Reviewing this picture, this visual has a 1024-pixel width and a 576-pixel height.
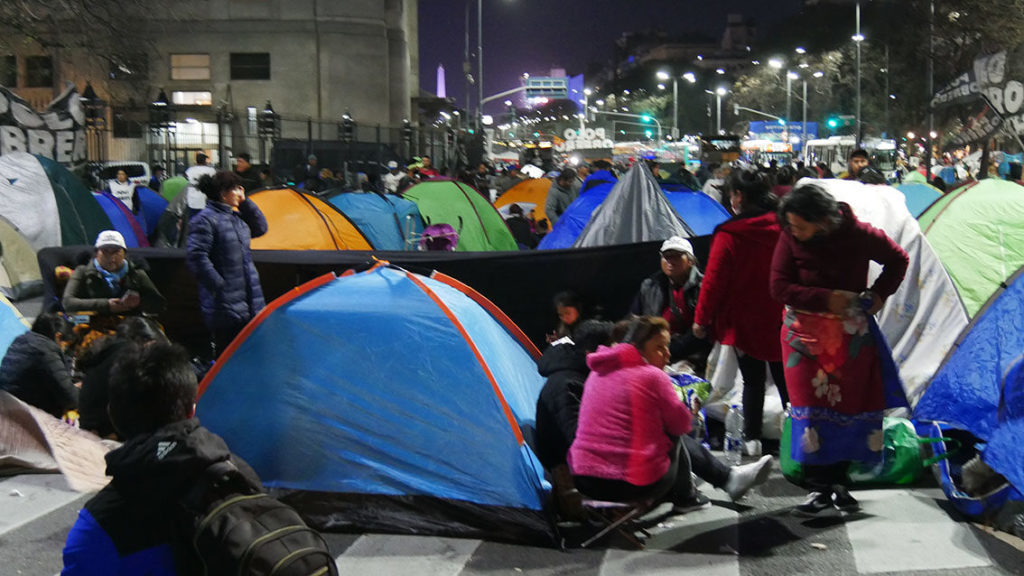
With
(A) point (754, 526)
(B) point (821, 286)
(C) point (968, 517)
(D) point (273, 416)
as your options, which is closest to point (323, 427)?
(D) point (273, 416)

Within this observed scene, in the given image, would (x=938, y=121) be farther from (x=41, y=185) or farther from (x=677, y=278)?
(x=677, y=278)

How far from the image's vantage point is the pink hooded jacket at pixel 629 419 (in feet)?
17.8

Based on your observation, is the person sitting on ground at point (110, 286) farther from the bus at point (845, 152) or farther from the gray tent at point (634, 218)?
the bus at point (845, 152)

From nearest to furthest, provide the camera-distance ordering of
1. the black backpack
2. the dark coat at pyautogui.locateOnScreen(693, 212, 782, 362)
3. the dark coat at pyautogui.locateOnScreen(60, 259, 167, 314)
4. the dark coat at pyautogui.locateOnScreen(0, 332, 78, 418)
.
→ the black backpack, the dark coat at pyautogui.locateOnScreen(693, 212, 782, 362), the dark coat at pyautogui.locateOnScreen(0, 332, 78, 418), the dark coat at pyautogui.locateOnScreen(60, 259, 167, 314)

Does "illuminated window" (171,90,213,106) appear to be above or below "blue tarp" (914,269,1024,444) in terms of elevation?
above

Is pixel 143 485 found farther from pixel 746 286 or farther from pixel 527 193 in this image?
pixel 527 193

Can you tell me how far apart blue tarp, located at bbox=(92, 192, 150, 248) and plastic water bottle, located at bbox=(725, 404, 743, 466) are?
11465 mm

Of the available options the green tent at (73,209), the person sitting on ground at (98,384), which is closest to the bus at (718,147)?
the green tent at (73,209)

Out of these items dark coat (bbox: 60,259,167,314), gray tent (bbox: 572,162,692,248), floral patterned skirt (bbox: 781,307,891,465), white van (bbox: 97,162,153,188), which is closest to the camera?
floral patterned skirt (bbox: 781,307,891,465)

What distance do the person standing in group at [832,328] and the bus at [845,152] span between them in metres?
36.1

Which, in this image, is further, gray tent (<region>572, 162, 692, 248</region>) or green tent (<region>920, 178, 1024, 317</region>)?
gray tent (<region>572, 162, 692, 248</region>)

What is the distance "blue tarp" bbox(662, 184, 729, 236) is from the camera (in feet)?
42.8

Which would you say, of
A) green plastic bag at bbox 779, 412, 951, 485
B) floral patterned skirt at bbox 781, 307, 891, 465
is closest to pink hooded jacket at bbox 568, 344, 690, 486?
floral patterned skirt at bbox 781, 307, 891, 465

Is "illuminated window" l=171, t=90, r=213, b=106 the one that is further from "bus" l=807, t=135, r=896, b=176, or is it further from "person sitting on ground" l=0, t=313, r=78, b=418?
"person sitting on ground" l=0, t=313, r=78, b=418
